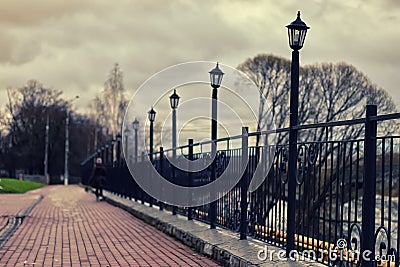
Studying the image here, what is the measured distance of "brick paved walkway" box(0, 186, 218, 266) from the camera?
283 inches

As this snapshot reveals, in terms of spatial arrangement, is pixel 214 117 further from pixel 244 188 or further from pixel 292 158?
pixel 292 158

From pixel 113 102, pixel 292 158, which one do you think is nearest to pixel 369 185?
pixel 292 158

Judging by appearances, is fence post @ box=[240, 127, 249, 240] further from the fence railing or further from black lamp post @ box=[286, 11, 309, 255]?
black lamp post @ box=[286, 11, 309, 255]

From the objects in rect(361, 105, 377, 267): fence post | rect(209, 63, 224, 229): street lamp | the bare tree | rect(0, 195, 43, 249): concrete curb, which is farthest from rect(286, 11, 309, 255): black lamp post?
the bare tree

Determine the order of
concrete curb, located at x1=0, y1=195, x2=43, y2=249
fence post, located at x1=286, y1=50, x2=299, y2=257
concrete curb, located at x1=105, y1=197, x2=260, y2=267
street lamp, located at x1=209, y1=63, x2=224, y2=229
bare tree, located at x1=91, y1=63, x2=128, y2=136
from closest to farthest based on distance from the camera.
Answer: fence post, located at x1=286, y1=50, x2=299, y2=257 → concrete curb, located at x1=105, y1=197, x2=260, y2=267 → street lamp, located at x1=209, y1=63, x2=224, y2=229 → concrete curb, located at x1=0, y1=195, x2=43, y2=249 → bare tree, located at x1=91, y1=63, x2=128, y2=136

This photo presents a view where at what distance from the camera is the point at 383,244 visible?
433cm

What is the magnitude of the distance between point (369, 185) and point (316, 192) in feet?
10.0

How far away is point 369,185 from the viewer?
438 centimetres

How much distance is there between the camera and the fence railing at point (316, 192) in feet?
14.5

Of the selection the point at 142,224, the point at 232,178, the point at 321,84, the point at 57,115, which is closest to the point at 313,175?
the point at 232,178

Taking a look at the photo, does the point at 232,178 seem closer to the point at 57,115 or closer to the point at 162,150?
the point at 162,150

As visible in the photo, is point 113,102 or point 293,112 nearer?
point 293,112

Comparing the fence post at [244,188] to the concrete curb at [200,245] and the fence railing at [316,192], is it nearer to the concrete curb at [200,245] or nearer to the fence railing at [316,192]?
the fence railing at [316,192]

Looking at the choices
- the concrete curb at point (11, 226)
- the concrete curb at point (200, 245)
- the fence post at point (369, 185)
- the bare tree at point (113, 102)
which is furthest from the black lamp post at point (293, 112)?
the bare tree at point (113, 102)
